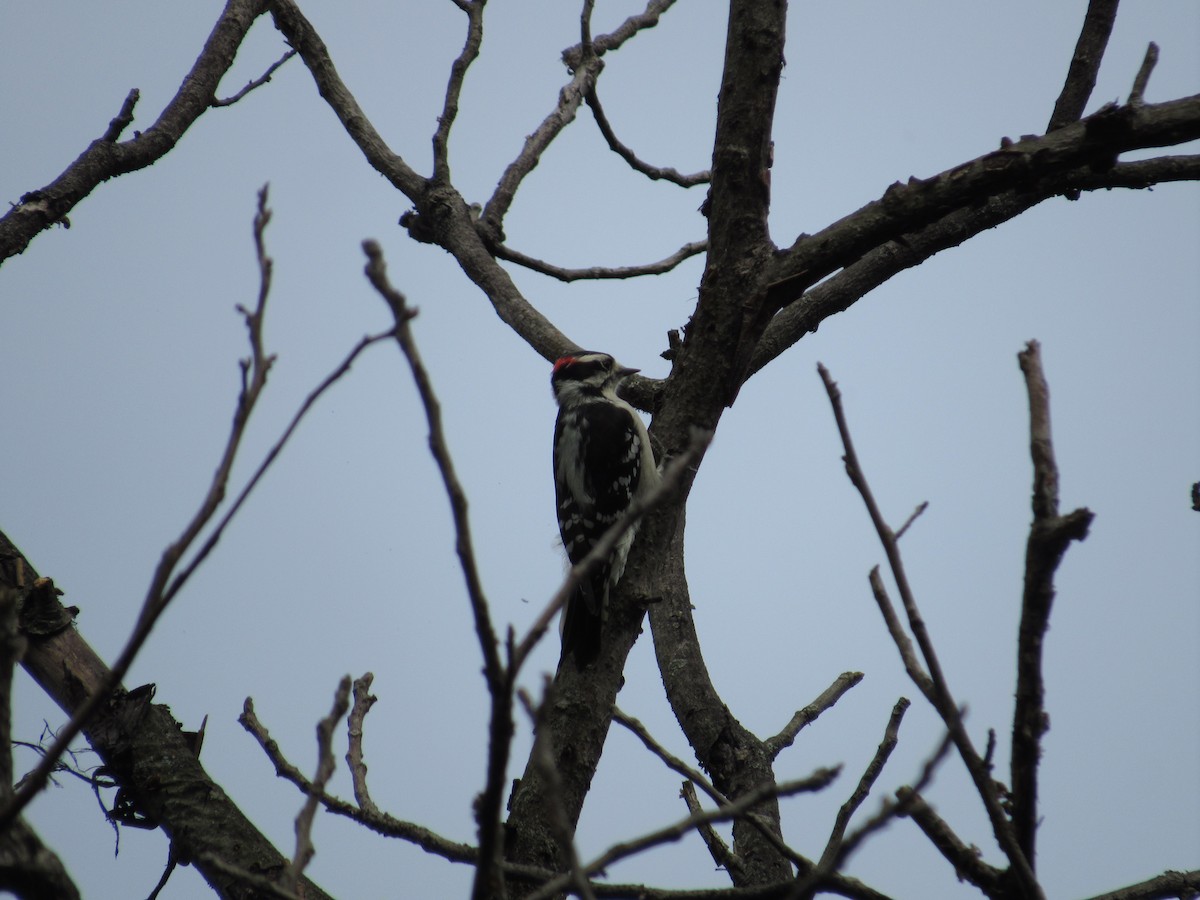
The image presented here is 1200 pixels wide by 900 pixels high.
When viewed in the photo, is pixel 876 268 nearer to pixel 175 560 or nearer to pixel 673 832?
pixel 673 832

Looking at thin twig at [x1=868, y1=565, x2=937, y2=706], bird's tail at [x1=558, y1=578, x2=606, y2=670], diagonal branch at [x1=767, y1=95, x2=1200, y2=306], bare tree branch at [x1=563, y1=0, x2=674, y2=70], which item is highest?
bare tree branch at [x1=563, y1=0, x2=674, y2=70]

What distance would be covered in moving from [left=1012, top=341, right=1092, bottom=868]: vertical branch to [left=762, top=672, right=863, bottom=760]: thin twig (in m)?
2.26

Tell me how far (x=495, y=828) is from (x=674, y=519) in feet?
6.86

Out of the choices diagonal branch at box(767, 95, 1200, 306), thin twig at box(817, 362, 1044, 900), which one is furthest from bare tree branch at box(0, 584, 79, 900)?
diagonal branch at box(767, 95, 1200, 306)

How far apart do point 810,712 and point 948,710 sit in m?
2.52

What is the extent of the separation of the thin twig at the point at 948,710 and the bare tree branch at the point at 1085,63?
3313 mm

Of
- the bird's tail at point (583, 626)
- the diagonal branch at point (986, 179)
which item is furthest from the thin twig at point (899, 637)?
the bird's tail at point (583, 626)

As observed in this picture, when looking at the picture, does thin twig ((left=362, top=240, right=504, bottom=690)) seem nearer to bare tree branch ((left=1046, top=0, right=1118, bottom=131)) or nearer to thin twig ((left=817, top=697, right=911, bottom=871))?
thin twig ((left=817, top=697, right=911, bottom=871))

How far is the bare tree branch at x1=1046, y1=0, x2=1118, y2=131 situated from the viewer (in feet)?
13.5

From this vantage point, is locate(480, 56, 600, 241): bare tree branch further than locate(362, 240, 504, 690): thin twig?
Yes

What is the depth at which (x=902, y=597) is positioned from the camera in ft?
4.58

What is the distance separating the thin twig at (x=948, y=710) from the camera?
54.0 inches

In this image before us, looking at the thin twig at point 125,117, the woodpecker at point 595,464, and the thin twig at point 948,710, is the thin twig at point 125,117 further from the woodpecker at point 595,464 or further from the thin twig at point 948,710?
the thin twig at point 948,710

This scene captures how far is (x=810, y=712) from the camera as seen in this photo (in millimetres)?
3807
